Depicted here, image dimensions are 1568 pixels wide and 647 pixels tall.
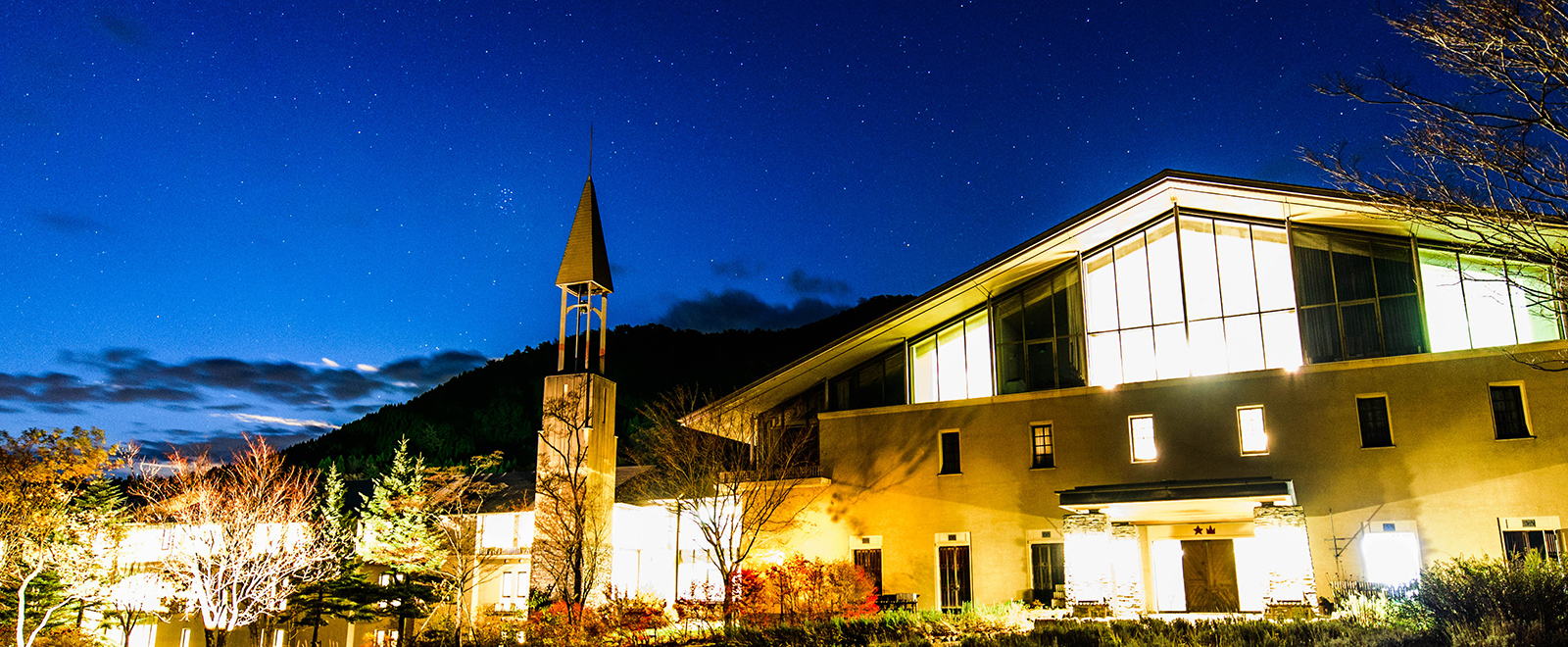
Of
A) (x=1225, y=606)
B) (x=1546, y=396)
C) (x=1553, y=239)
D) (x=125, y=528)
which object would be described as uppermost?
(x=1553, y=239)

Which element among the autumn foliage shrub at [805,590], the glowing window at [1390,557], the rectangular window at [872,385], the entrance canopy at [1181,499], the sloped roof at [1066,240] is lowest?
the autumn foliage shrub at [805,590]

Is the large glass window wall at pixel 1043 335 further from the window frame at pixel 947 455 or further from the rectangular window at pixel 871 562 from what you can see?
the rectangular window at pixel 871 562

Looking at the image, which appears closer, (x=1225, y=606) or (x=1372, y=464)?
(x=1372, y=464)

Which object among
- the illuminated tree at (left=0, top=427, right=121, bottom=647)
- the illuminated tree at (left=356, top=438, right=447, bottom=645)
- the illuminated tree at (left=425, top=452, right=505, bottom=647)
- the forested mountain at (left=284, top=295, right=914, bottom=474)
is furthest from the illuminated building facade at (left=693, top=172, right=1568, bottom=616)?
the forested mountain at (left=284, top=295, right=914, bottom=474)

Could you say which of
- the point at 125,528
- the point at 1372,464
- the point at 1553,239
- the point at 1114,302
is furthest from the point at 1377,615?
the point at 125,528

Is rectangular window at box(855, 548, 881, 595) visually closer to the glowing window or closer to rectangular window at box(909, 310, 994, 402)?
rectangular window at box(909, 310, 994, 402)

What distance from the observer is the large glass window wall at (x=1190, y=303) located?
22.0 m

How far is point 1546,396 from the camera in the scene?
63.4 ft

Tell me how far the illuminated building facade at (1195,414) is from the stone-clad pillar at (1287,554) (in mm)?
44

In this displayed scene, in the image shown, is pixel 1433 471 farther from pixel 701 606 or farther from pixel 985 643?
pixel 701 606

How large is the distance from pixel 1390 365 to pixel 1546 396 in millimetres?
2684

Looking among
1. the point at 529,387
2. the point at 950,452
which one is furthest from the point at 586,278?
the point at 529,387

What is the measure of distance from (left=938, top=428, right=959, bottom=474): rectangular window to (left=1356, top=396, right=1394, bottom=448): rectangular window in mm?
8976

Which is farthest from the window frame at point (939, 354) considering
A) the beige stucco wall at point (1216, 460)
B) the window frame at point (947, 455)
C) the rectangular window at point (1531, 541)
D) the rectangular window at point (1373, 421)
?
the rectangular window at point (1531, 541)
